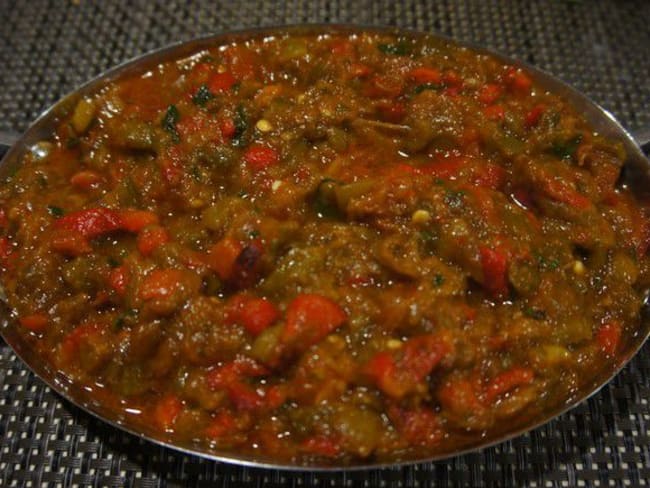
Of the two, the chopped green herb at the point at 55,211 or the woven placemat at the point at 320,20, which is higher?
the chopped green herb at the point at 55,211

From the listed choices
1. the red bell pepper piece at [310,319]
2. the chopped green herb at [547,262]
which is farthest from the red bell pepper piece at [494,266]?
the red bell pepper piece at [310,319]

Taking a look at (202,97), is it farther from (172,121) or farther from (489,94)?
(489,94)

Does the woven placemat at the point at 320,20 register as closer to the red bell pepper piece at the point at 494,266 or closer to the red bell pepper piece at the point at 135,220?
the red bell pepper piece at the point at 494,266

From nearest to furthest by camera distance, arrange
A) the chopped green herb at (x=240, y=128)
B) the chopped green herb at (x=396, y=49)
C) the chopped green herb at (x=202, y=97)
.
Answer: the chopped green herb at (x=240, y=128), the chopped green herb at (x=202, y=97), the chopped green herb at (x=396, y=49)

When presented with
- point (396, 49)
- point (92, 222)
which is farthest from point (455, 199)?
point (92, 222)

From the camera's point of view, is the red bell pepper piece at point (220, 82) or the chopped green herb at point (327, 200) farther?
the red bell pepper piece at point (220, 82)

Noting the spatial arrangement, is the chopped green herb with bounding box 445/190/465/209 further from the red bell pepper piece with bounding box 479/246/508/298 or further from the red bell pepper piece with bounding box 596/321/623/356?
the red bell pepper piece with bounding box 596/321/623/356

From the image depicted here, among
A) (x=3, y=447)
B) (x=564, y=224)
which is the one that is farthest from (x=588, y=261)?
(x=3, y=447)

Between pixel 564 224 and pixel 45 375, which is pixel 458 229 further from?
pixel 45 375
